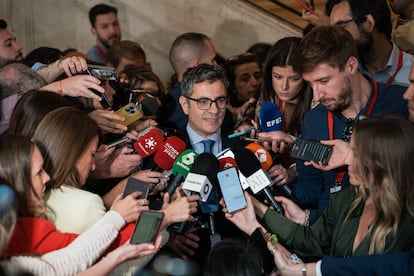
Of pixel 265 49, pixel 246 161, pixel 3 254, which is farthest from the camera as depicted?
pixel 265 49

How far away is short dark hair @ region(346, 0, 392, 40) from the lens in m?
4.19

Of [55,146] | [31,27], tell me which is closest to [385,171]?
[55,146]

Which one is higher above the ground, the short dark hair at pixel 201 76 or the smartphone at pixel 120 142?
the short dark hair at pixel 201 76

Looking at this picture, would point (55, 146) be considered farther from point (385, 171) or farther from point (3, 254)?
point (385, 171)

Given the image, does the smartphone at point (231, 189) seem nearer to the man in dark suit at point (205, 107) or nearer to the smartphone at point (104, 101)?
the man in dark suit at point (205, 107)

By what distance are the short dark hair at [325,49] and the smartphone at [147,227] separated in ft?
4.02

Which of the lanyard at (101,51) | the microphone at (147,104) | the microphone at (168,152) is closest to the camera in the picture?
the microphone at (168,152)

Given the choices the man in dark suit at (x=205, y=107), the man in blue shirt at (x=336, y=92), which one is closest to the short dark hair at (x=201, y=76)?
the man in dark suit at (x=205, y=107)

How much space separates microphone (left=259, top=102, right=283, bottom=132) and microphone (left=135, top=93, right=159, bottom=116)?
0.65 m

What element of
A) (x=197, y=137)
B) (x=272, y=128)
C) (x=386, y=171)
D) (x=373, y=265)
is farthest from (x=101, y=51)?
(x=373, y=265)

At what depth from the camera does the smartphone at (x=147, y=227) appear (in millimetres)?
2662

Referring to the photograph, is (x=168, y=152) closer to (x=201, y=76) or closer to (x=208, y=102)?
(x=208, y=102)

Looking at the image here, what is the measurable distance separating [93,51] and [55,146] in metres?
3.62

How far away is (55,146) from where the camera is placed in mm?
2822
